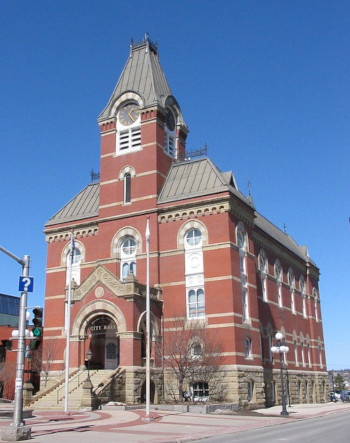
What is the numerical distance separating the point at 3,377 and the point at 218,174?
2565cm

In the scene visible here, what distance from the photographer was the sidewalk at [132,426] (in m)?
18.4

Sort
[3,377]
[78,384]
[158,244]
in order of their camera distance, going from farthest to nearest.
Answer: [3,377] < [158,244] < [78,384]

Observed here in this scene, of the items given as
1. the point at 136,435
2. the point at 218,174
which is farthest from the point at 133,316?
the point at 136,435

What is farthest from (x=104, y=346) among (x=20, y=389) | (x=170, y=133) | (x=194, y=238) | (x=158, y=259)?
(x=20, y=389)

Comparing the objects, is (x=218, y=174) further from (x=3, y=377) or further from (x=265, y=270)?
(x=3, y=377)

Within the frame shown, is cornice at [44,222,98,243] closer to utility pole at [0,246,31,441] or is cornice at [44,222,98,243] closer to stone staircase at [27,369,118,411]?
stone staircase at [27,369,118,411]

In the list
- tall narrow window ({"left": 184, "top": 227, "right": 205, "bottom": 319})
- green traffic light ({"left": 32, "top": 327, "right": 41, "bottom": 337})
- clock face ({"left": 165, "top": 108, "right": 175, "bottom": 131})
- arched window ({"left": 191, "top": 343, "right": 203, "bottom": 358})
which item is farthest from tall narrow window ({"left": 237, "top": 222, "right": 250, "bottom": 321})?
green traffic light ({"left": 32, "top": 327, "right": 41, "bottom": 337})

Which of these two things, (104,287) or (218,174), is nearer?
(104,287)

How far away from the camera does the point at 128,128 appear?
44.8m

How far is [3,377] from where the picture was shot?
151 feet

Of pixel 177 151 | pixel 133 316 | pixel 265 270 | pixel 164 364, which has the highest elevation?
pixel 177 151

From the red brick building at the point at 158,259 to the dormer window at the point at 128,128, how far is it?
10 centimetres

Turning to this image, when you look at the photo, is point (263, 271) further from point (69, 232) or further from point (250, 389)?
point (69, 232)

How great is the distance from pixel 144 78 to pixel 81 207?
41.7 ft
